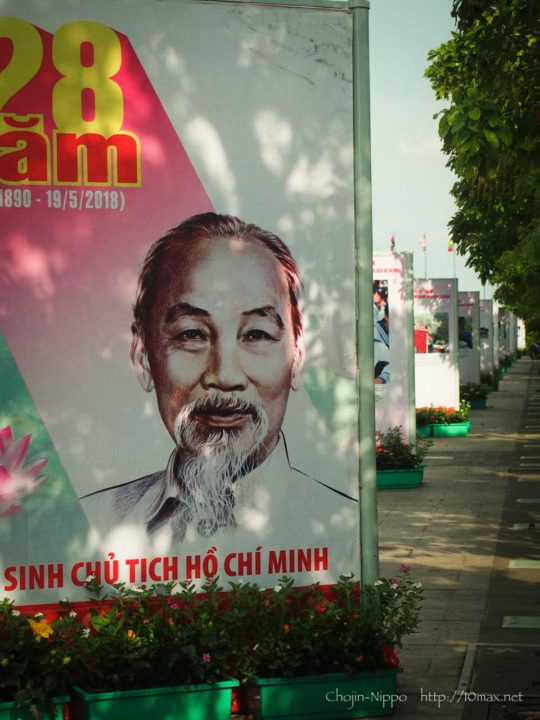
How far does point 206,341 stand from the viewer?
825 centimetres

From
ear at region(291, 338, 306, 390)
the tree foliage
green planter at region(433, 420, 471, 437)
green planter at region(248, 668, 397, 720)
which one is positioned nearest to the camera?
green planter at region(248, 668, 397, 720)

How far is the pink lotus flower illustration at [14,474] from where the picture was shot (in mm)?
7801

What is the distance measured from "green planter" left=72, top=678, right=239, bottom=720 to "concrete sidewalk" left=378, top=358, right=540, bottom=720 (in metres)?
1.15

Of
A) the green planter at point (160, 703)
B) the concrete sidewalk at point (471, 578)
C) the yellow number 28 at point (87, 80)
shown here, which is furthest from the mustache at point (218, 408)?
the concrete sidewalk at point (471, 578)

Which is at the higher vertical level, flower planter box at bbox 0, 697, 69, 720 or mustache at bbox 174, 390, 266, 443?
mustache at bbox 174, 390, 266, 443

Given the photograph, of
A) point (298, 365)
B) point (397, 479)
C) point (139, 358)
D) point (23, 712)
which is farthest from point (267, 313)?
point (397, 479)

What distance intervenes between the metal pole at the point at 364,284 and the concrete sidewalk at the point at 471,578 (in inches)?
42.8

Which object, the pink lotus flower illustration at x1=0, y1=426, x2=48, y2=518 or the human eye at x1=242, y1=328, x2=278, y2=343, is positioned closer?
the pink lotus flower illustration at x1=0, y1=426, x2=48, y2=518

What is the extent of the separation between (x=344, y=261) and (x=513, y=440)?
23.2m

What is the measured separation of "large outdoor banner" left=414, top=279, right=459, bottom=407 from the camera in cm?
3291

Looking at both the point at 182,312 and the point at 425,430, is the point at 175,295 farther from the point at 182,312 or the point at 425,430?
the point at 425,430

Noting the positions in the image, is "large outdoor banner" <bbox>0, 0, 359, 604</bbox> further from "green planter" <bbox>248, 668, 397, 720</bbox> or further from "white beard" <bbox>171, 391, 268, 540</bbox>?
"green planter" <bbox>248, 668, 397, 720</bbox>

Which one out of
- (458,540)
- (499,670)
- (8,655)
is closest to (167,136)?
(8,655)

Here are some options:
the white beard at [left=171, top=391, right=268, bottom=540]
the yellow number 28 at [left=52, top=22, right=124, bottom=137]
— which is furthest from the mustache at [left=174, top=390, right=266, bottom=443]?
the yellow number 28 at [left=52, top=22, right=124, bottom=137]
